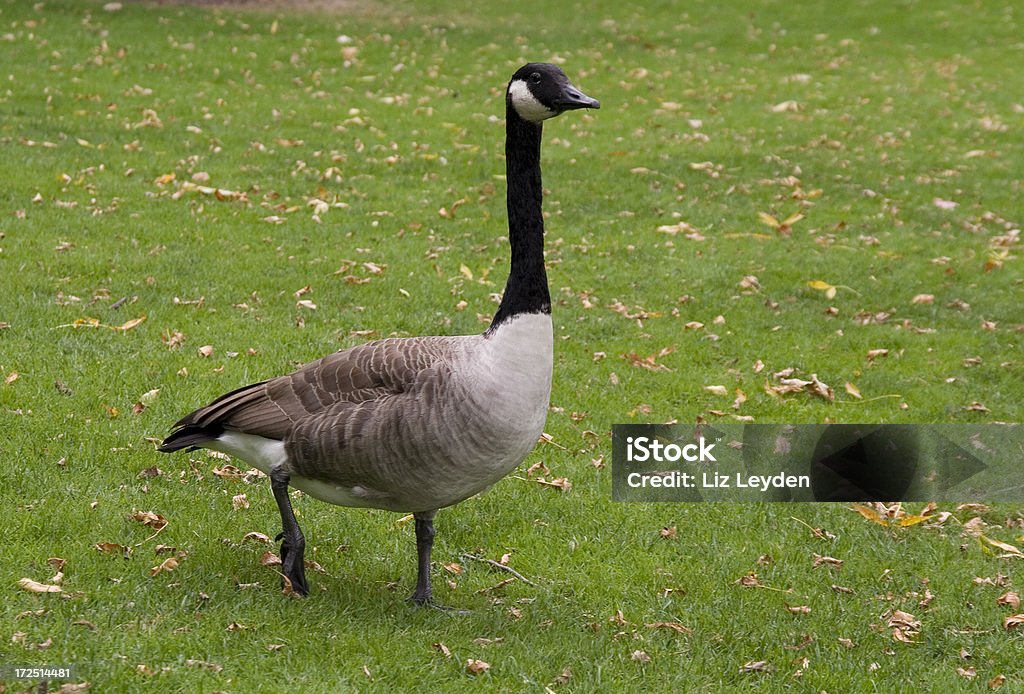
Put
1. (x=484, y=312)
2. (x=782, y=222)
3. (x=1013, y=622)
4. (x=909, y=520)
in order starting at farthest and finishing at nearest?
(x=782, y=222), (x=484, y=312), (x=909, y=520), (x=1013, y=622)

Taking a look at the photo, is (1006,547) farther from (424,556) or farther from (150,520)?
(150,520)

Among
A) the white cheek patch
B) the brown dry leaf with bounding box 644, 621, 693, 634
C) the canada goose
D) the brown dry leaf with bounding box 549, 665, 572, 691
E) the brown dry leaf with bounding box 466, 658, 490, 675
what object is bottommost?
the brown dry leaf with bounding box 644, 621, 693, 634

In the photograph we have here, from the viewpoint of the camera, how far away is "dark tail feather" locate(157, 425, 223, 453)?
6379 mm

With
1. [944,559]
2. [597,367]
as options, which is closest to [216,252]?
[597,367]

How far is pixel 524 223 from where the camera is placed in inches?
248

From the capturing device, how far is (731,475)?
29.0ft

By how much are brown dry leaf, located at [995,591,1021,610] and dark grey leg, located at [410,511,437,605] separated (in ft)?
11.4

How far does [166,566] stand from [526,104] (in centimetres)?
327

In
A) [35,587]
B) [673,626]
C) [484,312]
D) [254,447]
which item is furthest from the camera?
[484,312]

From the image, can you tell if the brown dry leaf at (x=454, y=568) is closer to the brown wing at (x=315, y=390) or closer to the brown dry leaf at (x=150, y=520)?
the brown wing at (x=315, y=390)

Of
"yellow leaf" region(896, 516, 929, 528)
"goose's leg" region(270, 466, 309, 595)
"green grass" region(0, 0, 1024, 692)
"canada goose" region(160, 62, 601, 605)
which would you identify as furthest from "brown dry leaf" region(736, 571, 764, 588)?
"goose's leg" region(270, 466, 309, 595)

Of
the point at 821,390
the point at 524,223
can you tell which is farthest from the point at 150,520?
the point at 821,390

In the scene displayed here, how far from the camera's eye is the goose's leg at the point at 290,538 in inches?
246

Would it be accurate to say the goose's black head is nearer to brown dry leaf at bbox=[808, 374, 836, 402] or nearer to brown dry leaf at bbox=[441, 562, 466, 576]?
brown dry leaf at bbox=[441, 562, 466, 576]
